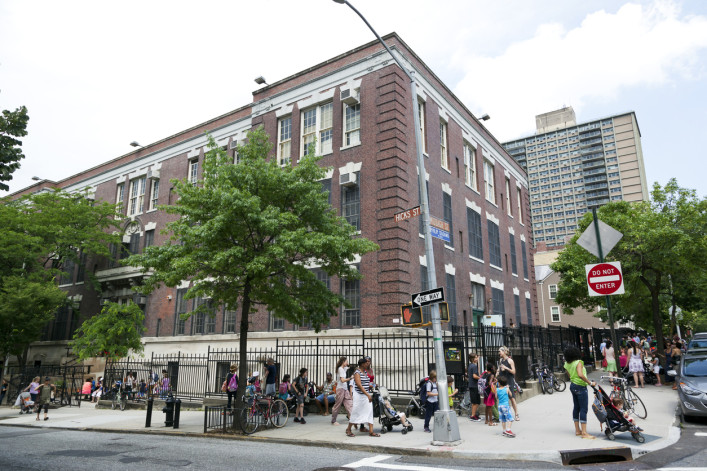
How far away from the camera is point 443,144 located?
85.7ft

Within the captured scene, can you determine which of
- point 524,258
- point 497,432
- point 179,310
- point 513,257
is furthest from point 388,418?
point 524,258

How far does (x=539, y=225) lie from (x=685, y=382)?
15079 cm

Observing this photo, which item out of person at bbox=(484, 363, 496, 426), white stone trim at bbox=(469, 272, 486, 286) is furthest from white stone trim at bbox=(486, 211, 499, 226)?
person at bbox=(484, 363, 496, 426)

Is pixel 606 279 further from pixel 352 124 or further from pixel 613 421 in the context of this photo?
pixel 352 124

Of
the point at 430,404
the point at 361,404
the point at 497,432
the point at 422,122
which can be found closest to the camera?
the point at 497,432

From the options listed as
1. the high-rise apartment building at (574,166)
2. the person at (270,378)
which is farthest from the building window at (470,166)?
the high-rise apartment building at (574,166)

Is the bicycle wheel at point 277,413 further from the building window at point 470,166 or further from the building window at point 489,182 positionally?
the building window at point 489,182

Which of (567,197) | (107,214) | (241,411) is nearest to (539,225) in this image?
(567,197)

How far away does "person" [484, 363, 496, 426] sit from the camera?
12113mm

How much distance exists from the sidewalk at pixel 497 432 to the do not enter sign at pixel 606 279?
9.65ft

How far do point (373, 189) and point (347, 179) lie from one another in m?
1.43

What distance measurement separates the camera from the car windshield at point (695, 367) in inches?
487

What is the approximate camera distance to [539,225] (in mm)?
153625

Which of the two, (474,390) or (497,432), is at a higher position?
(474,390)
